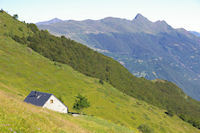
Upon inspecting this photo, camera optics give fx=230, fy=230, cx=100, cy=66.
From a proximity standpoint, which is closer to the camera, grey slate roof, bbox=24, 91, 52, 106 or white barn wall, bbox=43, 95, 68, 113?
grey slate roof, bbox=24, 91, 52, 106

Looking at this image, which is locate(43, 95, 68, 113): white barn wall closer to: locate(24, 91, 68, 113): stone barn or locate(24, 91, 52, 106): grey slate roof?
locate(24, 91, 68, 113): stone barn

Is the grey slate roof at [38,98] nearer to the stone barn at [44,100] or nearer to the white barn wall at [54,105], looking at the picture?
the stone barn at [44,100]

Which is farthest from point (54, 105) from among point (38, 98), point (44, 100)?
point (38, 98)

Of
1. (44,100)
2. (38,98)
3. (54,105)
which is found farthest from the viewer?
(54,105)

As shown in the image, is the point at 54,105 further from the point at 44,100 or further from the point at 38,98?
the point at 38,98

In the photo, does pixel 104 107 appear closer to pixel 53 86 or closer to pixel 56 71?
pixel 53 86

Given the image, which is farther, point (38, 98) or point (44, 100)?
point (38, 98)

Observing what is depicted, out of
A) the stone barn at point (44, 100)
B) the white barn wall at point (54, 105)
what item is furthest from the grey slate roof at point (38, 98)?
the white barn wall at point (54, 105)

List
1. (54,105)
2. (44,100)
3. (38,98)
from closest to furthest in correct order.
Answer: (44,100), (38,98), (54,105)

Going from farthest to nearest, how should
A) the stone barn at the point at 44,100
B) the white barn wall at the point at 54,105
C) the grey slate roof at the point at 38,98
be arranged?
the white barn wall at the point at 54,105, the stone barn at the point at 44,100, the grey slate roof at the point at 38,98

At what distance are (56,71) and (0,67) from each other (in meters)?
50.8

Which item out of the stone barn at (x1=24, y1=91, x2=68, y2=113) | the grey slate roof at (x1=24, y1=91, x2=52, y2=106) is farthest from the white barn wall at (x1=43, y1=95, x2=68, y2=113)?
the grey slate roof at (x1=24, y1=91, x2=52, y2=106)

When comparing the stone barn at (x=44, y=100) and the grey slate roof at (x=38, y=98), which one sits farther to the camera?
the stone barn at (x=44, y=100)

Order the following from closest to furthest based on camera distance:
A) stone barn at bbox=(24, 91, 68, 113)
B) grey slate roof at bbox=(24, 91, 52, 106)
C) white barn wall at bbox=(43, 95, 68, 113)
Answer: grey slate roof at bbox=(24, 91, 52, 106) < stone barn at bbox=(24, 91, 68, 113) < white barn wall at bbox=(43, 95, 68, 113)
